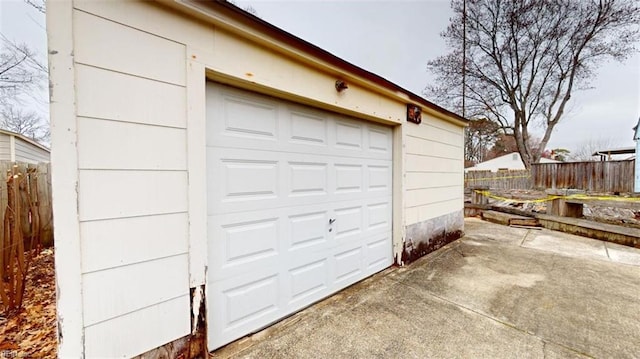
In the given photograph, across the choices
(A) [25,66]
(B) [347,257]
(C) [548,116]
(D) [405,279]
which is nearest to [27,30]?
(A) [25,66]

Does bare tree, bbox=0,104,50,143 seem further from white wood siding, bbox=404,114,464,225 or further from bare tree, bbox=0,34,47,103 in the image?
white wood siding, bbox=404,114,464,225

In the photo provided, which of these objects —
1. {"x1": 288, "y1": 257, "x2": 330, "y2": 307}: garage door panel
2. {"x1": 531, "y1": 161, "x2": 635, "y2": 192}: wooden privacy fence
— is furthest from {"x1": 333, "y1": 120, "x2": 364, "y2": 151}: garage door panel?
{"x1": 531, "y1": 161, "x2": 635, "y2": 192}: wooden privacy fence

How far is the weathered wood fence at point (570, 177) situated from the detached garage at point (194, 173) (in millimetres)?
10604

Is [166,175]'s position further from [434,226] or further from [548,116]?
[548,116]

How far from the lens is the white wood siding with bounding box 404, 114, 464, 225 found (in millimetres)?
3777

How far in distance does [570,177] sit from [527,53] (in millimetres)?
7233

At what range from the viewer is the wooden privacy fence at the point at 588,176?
36.1 ft

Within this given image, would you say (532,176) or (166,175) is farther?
(532,176)

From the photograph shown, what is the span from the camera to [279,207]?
234 centimetres

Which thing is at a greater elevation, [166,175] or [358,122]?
[358,122]

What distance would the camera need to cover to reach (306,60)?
2330 millimetres

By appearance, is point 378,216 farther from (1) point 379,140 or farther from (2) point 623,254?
(2) point 623,254

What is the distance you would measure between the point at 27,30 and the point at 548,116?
72.3ft

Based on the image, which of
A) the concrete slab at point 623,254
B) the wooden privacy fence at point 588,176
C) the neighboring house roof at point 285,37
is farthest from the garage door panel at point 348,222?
the wooden privacy fence at point 588,176
